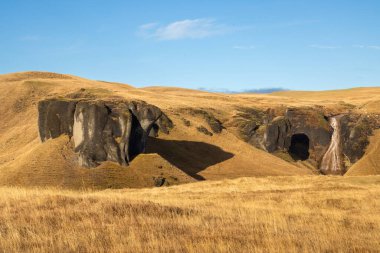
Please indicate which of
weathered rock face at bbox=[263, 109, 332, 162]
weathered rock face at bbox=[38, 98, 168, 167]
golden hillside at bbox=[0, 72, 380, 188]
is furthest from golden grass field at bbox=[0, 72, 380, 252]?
weathered rock face at bbox=[263, 109, 332, 162]

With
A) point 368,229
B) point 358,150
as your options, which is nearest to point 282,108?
point 358,150

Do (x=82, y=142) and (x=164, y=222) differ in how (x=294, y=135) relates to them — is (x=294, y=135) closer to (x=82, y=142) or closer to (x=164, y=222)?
(x=82, y=142)

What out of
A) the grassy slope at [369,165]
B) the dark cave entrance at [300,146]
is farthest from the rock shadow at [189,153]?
the dark cave entrance at [300,146]

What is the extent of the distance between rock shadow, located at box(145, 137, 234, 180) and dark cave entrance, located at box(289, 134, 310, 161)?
1796 cm

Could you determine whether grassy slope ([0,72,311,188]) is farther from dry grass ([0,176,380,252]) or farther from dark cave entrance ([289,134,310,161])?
dry grass ([0,176,380,252])

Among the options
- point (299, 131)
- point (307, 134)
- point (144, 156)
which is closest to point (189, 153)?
point (144, 156)

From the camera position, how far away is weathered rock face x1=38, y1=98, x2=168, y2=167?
2085 inches

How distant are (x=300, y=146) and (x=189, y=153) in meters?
26.1

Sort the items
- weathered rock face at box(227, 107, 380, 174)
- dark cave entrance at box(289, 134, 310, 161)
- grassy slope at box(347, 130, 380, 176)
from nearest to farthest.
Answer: grassy slope at box(347, 130, 380, 176) → weathered rock face at box(227, 107, 380, 174) → dark cave entrance at box(289, 134, 310, 161)

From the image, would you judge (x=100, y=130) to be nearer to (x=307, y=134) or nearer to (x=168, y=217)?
(x=168, y=217)

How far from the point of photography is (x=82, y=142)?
53594mm

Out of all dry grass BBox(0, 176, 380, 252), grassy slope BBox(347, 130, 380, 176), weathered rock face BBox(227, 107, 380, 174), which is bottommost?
grassy slope BBox(347, 130, 380, 176)

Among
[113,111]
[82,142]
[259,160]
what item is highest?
[113,111]

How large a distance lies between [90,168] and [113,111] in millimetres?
7224
